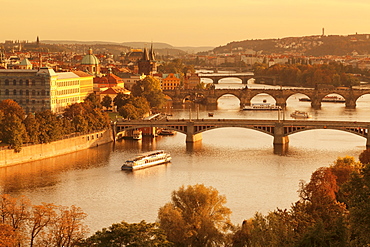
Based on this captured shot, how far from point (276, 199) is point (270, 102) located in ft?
143

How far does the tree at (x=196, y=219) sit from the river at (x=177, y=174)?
3087mm

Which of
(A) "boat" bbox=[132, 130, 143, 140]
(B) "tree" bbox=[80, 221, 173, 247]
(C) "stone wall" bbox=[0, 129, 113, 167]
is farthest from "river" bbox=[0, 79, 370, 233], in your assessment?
(B) "tree" bbox=[80, 221, 173, 247]

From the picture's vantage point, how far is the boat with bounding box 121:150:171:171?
33.3 m

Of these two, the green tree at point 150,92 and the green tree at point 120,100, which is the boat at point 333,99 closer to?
the green tree at point 150,92

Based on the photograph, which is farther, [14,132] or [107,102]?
[107,102]

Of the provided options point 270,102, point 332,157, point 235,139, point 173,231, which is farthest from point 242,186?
point 270,102

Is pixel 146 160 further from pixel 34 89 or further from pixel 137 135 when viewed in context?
pixel 34 89

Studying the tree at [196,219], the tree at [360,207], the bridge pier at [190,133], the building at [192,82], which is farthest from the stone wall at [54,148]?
the building at [192,82]

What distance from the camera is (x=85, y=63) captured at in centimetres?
7081

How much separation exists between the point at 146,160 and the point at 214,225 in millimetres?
13913

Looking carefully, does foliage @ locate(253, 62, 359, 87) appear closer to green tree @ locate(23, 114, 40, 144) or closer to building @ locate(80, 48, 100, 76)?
building @ locate(80, 48, 100, 76)

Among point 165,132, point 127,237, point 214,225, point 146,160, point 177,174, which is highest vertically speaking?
point 165,132

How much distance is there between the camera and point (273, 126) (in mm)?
40062

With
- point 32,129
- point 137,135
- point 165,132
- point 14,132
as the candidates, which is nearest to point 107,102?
point 165,132
